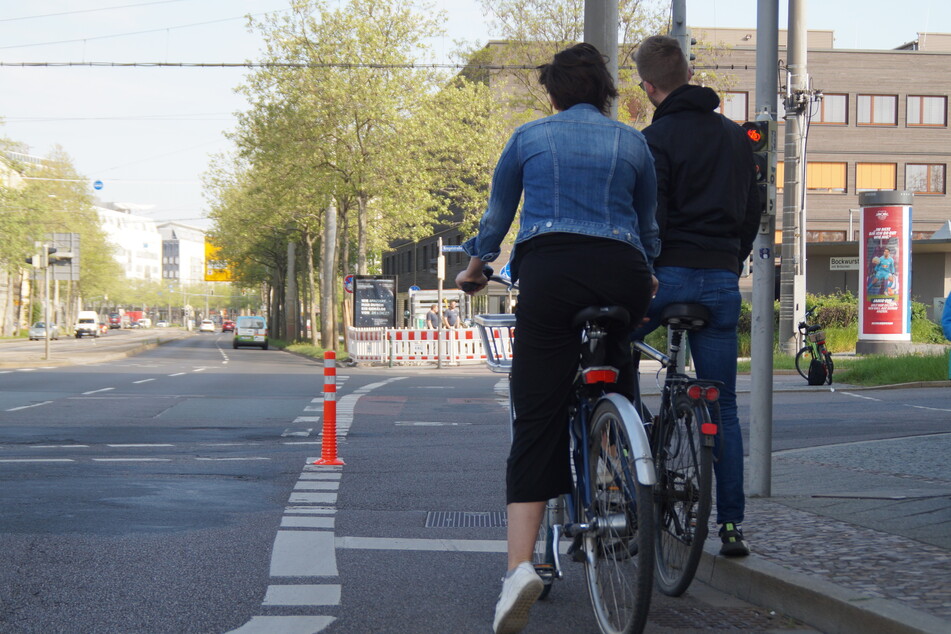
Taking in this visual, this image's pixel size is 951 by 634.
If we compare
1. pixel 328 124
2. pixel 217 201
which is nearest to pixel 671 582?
pixel 328 124

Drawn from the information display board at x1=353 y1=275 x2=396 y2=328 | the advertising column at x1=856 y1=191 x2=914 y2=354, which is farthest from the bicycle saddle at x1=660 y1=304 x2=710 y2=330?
the information display board at x1=353 y1=275 x2=396 y2=328

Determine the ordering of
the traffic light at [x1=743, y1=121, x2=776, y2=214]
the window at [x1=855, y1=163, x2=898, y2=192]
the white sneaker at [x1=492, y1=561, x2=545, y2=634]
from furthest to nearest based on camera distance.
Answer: the window at [x1=855, y1=163, x2=898, y2=192] → the traffic light at [x1=743, y1=121, x2=776, y2=214] → the white sneaker at [x1=492, y1=561, x2=545, y2=634]

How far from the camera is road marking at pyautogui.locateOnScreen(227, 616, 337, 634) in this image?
395 cm

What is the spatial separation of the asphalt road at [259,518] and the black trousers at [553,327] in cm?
62

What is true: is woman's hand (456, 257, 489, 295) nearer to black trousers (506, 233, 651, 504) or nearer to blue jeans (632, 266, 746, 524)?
black trousers (506, 233, 651, 504)

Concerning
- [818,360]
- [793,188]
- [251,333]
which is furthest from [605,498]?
[251,333]

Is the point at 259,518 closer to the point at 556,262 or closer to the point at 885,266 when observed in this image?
the point at 556,262

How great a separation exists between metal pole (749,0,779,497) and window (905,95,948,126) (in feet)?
179

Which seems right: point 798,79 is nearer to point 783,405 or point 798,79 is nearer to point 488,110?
point 783,405

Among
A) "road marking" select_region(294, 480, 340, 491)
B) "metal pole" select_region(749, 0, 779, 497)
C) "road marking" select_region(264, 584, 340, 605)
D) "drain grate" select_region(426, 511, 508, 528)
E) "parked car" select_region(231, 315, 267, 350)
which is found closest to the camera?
"road marking" select_region(264, 584, 340, 605)

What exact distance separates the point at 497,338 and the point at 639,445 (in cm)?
127

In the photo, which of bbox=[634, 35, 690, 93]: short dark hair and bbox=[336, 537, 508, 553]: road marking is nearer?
bbox=[634, 35, 690, 93]: short dark hair

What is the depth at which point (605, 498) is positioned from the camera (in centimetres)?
380

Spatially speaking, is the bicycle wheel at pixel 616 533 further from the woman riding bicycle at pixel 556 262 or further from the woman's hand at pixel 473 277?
the woman's hand at pixel 473 277
